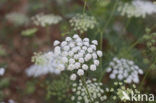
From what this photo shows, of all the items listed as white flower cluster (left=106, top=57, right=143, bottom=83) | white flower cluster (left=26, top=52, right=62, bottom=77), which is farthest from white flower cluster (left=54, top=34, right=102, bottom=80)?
white flower cluster (left=106, top=57, right=143, bottom=83)

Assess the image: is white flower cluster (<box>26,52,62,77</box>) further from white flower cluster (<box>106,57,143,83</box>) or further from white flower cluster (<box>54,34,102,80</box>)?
white flower cluster (<box>106,57,143,83</box>)

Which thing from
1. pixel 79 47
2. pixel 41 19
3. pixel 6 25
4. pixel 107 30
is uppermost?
pixel 6 25

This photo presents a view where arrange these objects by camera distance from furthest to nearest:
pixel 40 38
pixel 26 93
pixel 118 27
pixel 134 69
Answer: pixel 40 38
pixel 118 27
pixel 26 93
pixel 134 69

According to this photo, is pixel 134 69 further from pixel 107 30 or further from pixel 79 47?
pixel 107 30

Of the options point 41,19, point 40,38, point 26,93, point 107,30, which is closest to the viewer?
point 41,19

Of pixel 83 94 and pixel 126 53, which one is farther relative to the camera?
pixel 126 53

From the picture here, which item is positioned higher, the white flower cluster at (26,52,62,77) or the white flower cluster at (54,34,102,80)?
the white flower cluster at (26,52,62,77)

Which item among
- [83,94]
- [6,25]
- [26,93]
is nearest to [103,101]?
[83,94]

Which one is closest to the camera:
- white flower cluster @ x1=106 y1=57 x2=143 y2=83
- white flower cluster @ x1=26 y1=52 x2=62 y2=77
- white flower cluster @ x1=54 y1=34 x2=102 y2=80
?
white flower cluster @ x1=54 y1=34 x2=102 y2=80

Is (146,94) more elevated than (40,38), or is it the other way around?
(40,38)
